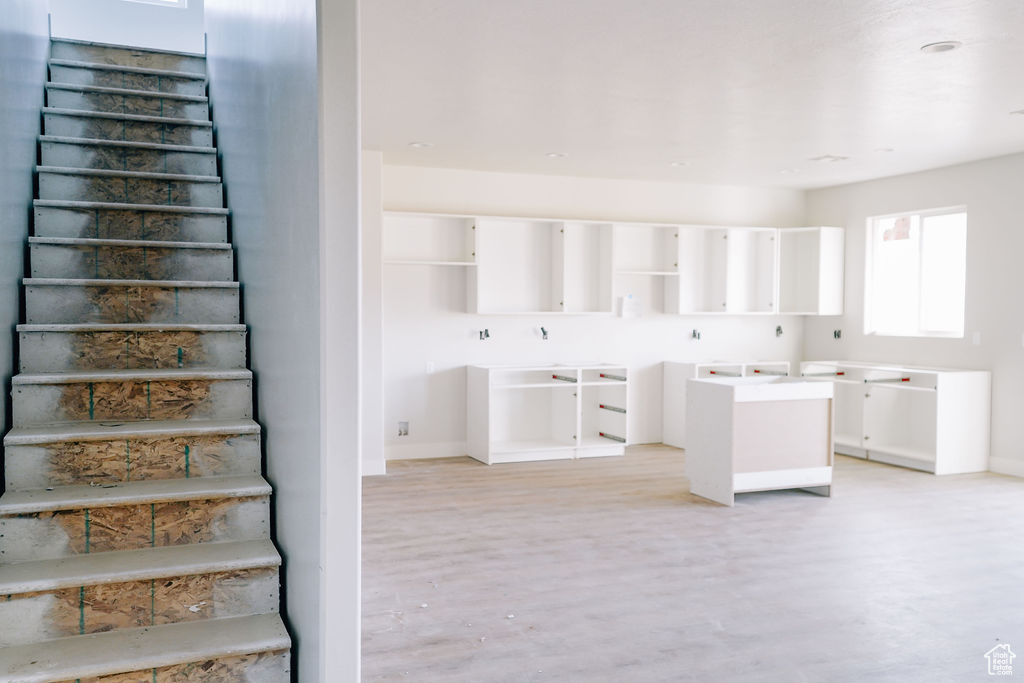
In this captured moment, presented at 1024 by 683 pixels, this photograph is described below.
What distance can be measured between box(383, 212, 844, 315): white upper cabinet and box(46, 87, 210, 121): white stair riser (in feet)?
8.63

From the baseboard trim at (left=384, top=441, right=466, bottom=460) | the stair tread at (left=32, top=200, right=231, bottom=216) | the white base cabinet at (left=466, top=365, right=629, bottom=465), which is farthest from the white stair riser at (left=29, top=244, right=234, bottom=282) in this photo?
the baseboard trim at (left=384, top=441, right=466, bottom=460)

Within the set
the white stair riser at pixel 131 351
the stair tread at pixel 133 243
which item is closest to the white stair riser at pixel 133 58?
the stair tread at pixel 133 243

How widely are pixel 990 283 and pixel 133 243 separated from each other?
264 inches

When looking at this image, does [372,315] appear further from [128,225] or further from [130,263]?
[130,263]

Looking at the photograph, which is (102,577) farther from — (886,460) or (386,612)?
(886,460)

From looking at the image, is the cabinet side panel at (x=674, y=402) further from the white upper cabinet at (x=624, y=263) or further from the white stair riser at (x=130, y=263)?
the white stair riser at (x=130, y=263)

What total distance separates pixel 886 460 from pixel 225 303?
20.4 ft

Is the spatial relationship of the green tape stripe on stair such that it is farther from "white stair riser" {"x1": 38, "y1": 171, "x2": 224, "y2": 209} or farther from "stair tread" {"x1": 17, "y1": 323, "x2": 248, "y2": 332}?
"white stair riser" {"x1": 38, "y1": 171, "x2": 224, "y2": 209}

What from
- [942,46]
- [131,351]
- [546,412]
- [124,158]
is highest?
[942,46]

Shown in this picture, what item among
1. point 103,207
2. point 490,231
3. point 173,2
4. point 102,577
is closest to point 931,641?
point 102,577

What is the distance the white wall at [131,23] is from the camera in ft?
20.9

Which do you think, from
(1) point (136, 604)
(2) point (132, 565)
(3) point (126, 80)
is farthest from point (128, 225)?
(1) point (136, 604)

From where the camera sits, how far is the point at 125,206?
3.65m

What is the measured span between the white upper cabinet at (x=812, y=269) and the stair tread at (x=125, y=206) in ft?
20.7
